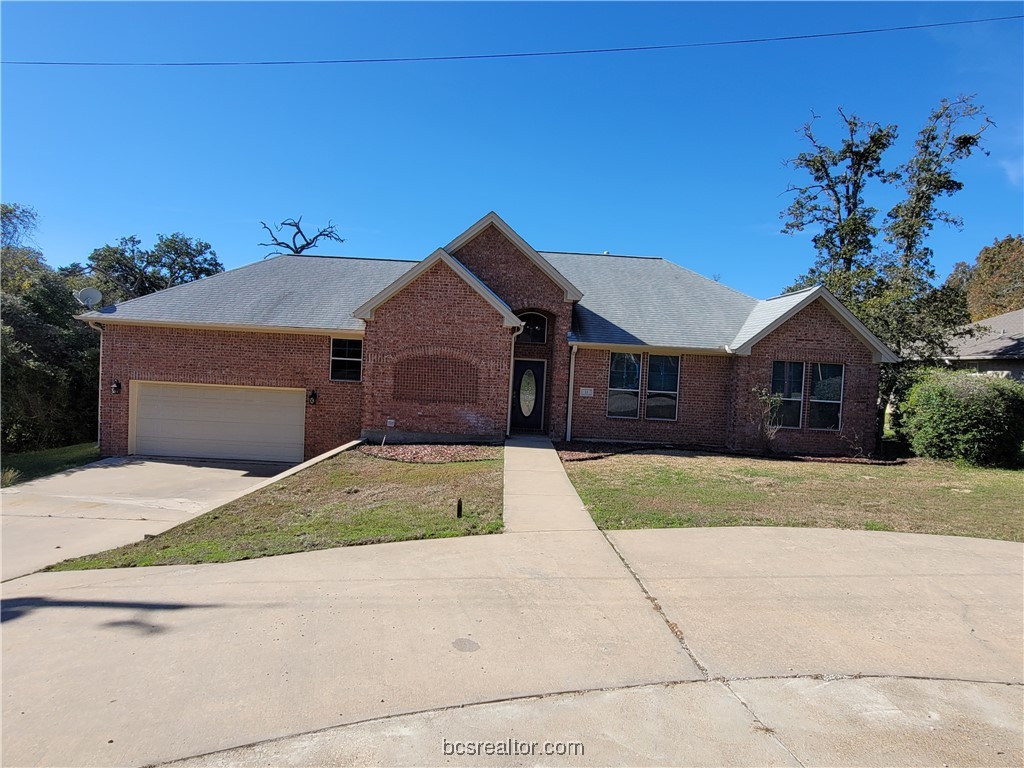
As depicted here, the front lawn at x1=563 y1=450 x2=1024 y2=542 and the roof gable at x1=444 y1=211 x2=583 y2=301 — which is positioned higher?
the roof gable at x1=444 y1=211 x2=583 y2=301

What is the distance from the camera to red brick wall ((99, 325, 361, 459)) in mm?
15531

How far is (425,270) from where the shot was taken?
14438 millimetres

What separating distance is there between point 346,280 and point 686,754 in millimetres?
17177

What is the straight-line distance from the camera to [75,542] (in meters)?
7.71

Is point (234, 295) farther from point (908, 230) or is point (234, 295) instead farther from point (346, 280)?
point (908, 230)

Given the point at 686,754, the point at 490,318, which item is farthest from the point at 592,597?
the point at 490,318

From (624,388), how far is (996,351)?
62.8 ft

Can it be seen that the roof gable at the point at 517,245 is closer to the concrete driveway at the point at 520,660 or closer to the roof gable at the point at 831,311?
the roof gable at the point at 831,311

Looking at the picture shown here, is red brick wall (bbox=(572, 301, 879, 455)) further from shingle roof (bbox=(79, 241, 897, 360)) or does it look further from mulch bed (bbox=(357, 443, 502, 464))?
mulch bed (bbox=(357, 443, 502, 464))

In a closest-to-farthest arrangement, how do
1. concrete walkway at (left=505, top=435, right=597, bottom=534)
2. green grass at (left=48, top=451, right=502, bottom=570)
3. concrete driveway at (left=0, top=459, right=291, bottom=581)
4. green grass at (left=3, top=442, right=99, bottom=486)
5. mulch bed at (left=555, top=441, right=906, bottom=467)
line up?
1. green grass at (left=48, top=451, right=502, bottom=570)
2. concrete walkway at (left=505, top=435, right=597, bottom=534)
3. concrete driveway at (left=0, top=459, right=291, bottom=581)
4. green grass at (left=3, top=442, right=99, bottom=486)
5. mulch bed at (left=555, top=441, right=906, bottom=467)

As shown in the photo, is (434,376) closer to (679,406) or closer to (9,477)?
(679,406)

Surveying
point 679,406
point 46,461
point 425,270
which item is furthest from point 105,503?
point 679,406

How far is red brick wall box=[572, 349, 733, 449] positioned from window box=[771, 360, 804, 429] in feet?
4.05

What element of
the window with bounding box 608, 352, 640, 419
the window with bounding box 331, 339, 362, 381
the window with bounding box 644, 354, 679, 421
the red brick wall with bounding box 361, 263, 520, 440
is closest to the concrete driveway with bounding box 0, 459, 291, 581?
the window with bounding box 331, 339, 362, 381
